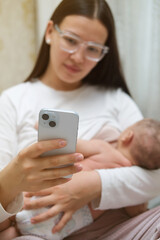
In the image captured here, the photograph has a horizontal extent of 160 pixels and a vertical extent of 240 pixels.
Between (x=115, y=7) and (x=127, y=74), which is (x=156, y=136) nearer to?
(x=127, y=74)

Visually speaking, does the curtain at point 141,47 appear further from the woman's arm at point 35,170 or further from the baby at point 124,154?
the woman's arm at point 35,170

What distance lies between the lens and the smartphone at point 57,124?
0.58m

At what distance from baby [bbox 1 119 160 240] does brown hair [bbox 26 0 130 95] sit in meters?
0.37

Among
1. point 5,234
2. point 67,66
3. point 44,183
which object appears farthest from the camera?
point 67,66

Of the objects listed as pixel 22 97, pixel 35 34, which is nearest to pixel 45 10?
pixel 35 34

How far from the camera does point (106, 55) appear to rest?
1.31 metres

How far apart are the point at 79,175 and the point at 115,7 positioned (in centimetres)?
89

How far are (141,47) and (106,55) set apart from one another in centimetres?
21

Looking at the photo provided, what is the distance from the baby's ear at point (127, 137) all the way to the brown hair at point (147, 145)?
0.06 ft

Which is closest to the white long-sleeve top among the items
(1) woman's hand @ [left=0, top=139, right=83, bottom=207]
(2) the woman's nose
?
(1) woman's hand @ [left=0, top=139, right=83, bottom=207]

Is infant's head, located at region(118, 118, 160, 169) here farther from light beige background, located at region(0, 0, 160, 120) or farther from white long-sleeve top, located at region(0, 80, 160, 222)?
light beige background, located at region(0, 0, 160, 120)

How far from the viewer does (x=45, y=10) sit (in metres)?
1.18

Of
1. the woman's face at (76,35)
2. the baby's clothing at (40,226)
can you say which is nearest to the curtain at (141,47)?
the woman's face at (76,35)

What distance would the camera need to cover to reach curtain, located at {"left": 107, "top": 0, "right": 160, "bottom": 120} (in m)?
1.29
